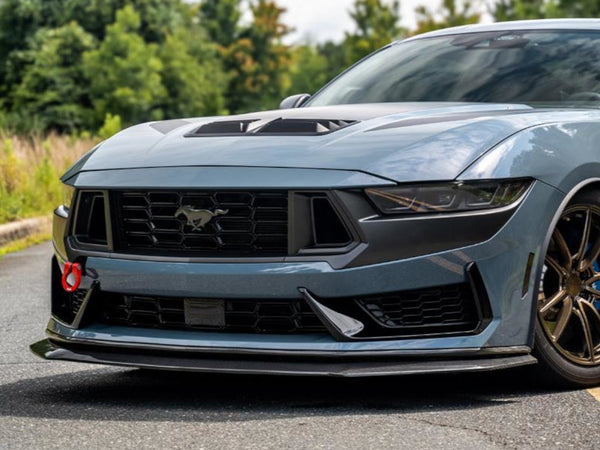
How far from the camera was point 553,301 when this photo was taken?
4.82 m

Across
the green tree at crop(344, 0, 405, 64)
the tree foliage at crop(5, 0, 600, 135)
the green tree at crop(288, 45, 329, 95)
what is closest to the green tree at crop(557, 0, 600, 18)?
the tree foliage at crop(5, 0, 600, 135)

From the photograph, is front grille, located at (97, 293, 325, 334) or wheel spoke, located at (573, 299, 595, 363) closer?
front grille, located at (97, 293, 325, 334)

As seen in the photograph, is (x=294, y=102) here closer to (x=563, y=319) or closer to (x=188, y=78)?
(x=563, y=319)

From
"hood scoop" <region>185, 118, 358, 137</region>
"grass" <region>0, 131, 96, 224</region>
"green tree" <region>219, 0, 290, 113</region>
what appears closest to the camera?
"hood scoop" <region>185, 118, 358, 137</region>

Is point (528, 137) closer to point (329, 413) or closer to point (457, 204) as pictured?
point (457, 204)

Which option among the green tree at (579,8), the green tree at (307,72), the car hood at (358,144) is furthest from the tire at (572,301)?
the green tree at (307,72)

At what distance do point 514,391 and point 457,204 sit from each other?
33.8 inches

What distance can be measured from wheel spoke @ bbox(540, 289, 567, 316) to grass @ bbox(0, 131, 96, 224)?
10.4 metres

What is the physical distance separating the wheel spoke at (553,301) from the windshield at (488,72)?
3.35 feet

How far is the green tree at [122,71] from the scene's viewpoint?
5453 centimetres

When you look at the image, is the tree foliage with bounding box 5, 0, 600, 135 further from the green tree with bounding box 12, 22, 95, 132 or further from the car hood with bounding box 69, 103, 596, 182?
the car hood with bounding box 69, 103, 596, 182

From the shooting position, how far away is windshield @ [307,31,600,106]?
5711 mm

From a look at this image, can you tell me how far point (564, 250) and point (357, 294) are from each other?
962mm

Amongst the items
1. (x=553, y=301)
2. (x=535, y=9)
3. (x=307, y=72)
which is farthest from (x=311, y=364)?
(x=307, y=72)
